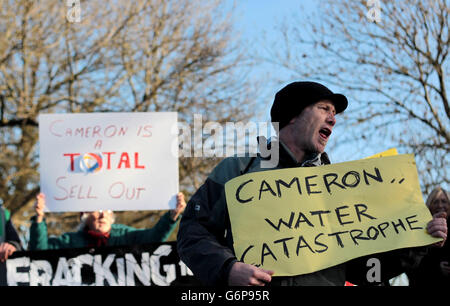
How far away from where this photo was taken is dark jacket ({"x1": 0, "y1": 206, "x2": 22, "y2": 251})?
428cm

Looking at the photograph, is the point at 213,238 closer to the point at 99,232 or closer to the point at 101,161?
the point at 99,232

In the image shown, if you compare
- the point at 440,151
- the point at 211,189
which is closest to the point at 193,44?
the point at 440,151

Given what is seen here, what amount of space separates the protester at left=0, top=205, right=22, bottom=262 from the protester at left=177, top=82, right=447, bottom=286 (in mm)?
2644

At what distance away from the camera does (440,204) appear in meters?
3.91

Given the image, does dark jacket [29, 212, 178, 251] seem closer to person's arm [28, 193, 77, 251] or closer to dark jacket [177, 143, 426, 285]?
person's arm [28, 193, 77, 251]

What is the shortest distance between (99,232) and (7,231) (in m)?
0.69

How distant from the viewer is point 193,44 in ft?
44.4

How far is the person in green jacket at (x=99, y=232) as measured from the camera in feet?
15.1

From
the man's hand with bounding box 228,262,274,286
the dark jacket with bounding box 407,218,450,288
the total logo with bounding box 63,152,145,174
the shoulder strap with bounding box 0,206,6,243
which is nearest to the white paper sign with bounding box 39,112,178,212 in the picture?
the total logo with bounding box 63,152,145,174

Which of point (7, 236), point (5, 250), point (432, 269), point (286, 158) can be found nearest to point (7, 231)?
point (7, 236)

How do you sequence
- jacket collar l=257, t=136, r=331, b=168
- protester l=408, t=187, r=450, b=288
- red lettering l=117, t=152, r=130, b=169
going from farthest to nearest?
1. red lettering l=117, t=152, r=130, b=169
2. protester l=408, t=187, r=450, b=288
3. jacket collar l=257, t=136, r=331, b=168

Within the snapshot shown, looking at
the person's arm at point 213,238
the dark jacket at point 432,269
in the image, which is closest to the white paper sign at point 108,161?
the dark jacket at point 432,269

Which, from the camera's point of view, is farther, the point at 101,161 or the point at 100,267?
the point at 101,161
